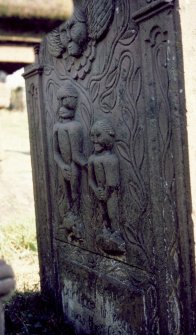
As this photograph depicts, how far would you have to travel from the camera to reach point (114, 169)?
3.12 meters

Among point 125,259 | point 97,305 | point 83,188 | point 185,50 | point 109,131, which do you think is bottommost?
point 97,305

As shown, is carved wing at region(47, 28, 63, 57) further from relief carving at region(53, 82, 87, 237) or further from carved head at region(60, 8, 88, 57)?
relief carving at region(53, 82, 87, 237)

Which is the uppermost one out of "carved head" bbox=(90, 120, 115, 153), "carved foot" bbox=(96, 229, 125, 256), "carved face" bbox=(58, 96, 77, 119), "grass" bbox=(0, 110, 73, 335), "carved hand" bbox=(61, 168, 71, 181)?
"carved face" bbox=(58, 96, 77, 119)

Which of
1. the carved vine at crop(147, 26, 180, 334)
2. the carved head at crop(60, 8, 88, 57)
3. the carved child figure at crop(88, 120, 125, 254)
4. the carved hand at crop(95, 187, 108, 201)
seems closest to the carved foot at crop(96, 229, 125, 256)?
the carved child figure at crop(88, 120, 125, 254)

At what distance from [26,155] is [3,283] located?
985 cm

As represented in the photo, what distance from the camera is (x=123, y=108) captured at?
9.88 ft

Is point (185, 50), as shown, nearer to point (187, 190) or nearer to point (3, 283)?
point (187, 190)

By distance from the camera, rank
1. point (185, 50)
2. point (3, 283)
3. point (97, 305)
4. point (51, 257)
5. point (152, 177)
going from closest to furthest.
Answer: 1. point (3, 283)
2. point (185, 50)
3. point (152, 177)
4. point (97, 305)
5. point (51, 257)

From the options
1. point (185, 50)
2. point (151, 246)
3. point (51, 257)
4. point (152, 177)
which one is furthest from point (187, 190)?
point (51, 257)

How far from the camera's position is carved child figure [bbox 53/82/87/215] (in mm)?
3453

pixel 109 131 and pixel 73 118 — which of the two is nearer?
pixel 109 131

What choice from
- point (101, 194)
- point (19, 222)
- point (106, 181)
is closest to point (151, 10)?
point (106, 181)

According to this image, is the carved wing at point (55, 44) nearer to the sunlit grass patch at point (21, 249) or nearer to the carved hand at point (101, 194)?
the carved hand at point (101, 194)

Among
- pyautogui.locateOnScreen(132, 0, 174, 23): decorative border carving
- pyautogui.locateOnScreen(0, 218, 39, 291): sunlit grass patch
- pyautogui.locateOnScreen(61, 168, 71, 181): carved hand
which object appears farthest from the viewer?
pyautogui.locateOnScreen(0, 218, 39, 291): sunlit grass patch
